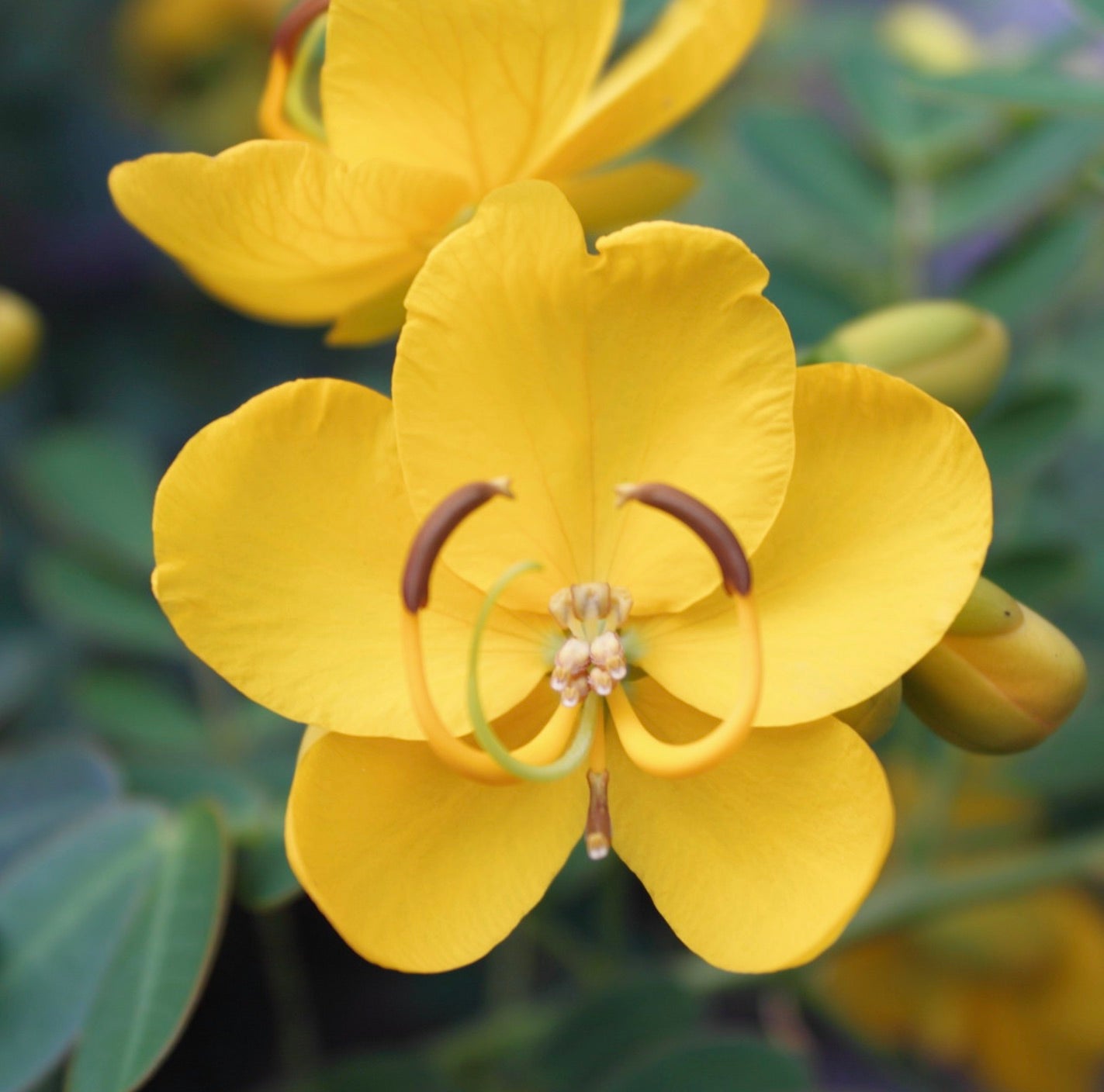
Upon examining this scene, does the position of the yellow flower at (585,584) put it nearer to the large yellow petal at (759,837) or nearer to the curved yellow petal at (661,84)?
the large yellow petal at (759,837)

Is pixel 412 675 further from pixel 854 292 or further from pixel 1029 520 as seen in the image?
pixel 1029 520

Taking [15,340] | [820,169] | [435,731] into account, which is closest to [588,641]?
[435,731]

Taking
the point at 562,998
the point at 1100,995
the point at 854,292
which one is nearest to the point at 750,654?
the point at 854,292

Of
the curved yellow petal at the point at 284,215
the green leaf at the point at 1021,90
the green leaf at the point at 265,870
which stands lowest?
the green leaf at the point at 265,870

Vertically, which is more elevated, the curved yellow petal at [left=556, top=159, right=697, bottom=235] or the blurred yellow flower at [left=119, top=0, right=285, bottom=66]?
the curved yellow petal at [left=556, top=159, right=697, bottom=235]

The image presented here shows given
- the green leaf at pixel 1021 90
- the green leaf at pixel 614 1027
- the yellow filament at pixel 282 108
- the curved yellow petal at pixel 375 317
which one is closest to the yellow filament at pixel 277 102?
the yellow filament at pixel 282 108

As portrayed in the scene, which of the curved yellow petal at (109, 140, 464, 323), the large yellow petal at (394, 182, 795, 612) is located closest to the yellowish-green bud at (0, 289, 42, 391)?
the curved yellow petal at (109, 140, 464, 323)

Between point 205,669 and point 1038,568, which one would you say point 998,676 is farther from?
point 205,669

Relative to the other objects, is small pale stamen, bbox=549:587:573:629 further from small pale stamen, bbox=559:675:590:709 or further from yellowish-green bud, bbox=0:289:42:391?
yellowish-green bud, bbox=0:289:42:391
